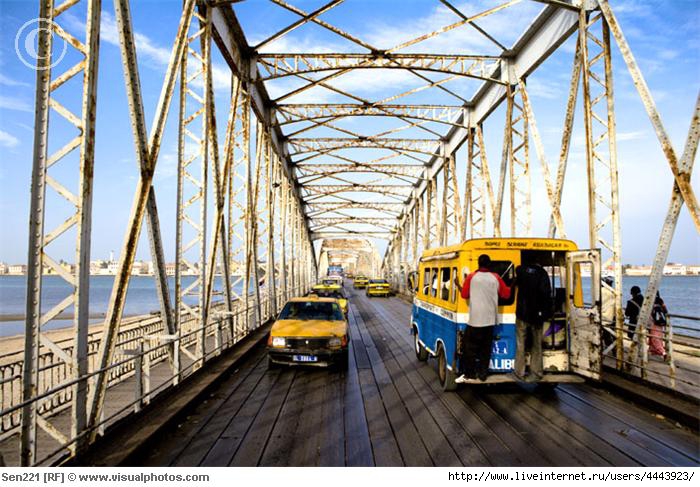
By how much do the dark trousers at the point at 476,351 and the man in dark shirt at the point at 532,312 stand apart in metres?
0.53

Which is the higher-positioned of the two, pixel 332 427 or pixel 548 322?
pixel 548 322

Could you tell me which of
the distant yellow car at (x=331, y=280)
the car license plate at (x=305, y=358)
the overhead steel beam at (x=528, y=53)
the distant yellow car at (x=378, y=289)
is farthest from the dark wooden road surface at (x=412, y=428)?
the distant yellow car at (x=378, y=289)

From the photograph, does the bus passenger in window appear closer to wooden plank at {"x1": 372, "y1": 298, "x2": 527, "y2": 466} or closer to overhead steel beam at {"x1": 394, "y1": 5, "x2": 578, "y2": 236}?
wooden plank at {"x1": 372, "y1": 298, "x2": 527, "y2": 466}

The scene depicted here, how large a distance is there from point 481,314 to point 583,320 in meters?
1.90

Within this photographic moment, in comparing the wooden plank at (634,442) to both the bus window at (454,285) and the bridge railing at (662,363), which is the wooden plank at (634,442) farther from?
the bus window at (454,285)

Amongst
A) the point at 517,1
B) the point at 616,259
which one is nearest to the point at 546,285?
the point at 616,259

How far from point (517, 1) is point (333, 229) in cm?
5278

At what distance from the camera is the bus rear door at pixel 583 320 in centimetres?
685

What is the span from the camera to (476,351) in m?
6.80

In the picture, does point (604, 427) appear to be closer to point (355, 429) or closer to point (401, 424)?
point (401, 424)

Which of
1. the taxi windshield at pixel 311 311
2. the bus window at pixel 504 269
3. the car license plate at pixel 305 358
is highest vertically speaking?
the bus window at pixel 504 269

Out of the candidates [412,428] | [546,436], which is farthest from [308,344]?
[546,436]

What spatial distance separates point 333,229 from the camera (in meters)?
64.2

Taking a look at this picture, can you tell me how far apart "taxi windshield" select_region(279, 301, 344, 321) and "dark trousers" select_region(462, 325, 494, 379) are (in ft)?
14.5
